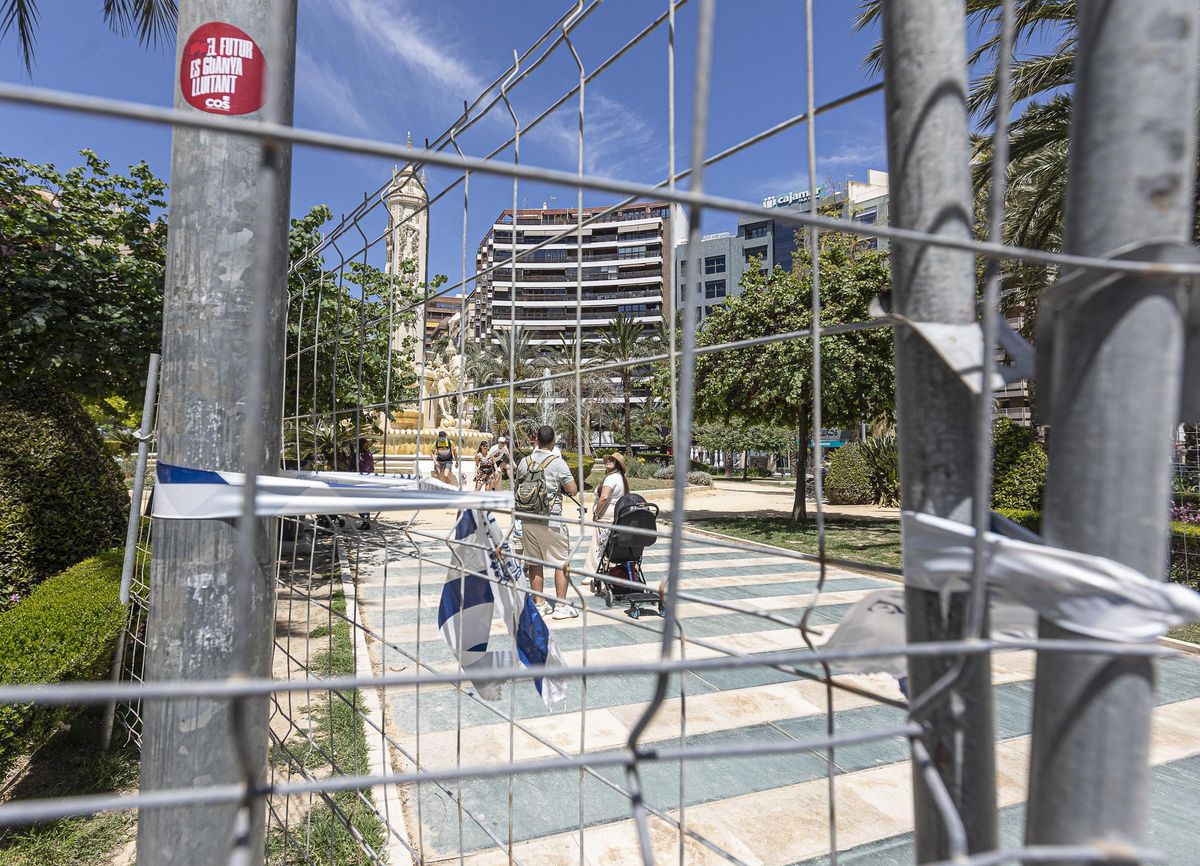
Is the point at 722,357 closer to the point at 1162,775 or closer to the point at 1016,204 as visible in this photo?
the point at 1016,204

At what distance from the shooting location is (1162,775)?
11.2 ft

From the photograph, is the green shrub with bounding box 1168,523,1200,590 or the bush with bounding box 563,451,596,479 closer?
the bush with bounding box 563,451,596,479

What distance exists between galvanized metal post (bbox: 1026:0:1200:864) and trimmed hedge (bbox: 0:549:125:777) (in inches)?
140

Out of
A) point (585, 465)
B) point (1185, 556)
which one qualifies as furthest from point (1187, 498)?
point (585, 465)

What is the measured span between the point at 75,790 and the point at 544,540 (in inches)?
123

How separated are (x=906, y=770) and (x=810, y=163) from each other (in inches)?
131

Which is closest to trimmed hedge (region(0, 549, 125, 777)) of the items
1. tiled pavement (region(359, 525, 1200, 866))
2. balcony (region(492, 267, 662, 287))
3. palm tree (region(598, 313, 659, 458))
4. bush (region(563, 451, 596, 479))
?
tiled pavement (region(359, 525, 1200, 866))

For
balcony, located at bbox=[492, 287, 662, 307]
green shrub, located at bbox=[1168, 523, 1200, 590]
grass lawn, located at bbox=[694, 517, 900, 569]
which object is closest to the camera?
green shrub, located at bbox=[1168, 523, 1200, 590]

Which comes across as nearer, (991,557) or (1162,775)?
(991,557)

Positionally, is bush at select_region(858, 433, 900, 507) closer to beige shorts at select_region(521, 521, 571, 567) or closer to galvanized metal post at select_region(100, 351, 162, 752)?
beige shorts at select_region(521, 521, 571, 567)

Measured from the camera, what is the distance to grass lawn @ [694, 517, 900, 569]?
33.3ft

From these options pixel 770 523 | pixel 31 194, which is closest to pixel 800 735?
pixel 31 194

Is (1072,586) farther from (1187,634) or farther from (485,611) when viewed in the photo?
(1187,634)

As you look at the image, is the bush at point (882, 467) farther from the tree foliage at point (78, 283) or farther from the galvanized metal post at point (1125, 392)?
the galvanized metal post at point (1125, 392)
